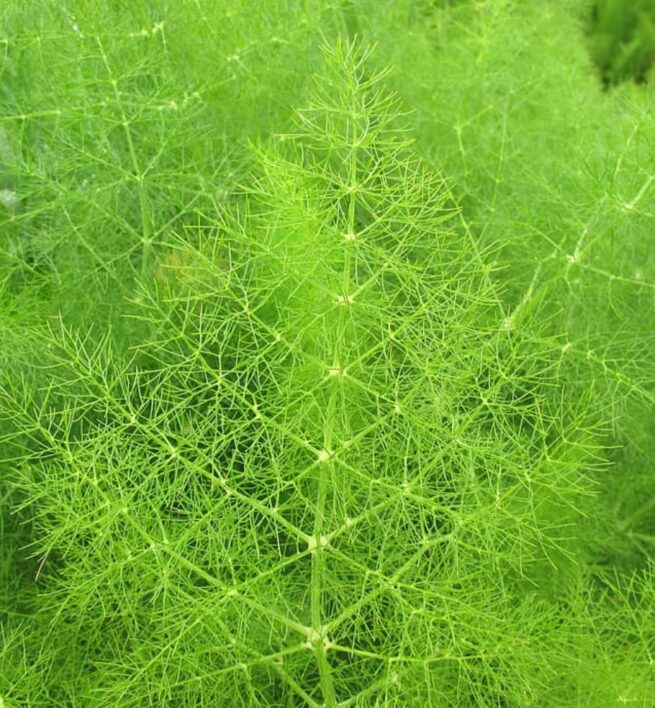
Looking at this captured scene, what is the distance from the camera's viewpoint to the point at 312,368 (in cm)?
142

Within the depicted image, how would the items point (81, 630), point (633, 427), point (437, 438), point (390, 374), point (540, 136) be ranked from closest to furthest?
1. point (437, 438)
2. point (390, 374)
3. point (81, 630)
4. point (633, 427)
5. point (540, 136)

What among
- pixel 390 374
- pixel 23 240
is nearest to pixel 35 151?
pixel 23 240

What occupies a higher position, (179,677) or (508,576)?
(508,576)

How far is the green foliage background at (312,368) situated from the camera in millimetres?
1378

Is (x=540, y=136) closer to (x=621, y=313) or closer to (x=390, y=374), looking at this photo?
(x=621, y=313)

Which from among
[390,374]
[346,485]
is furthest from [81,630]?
[390,374]

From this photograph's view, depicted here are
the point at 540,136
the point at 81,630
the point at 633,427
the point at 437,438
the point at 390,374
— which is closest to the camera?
the point at 437,438

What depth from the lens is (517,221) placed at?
189 cm

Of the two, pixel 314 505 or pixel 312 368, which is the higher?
pixel 312 368

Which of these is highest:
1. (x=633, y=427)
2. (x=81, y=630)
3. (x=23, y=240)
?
(x=633, y=427)

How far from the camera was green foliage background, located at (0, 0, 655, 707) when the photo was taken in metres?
1.38

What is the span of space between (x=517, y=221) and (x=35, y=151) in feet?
2.99

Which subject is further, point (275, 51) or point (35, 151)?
point (275, 51)

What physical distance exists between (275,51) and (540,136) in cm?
64
